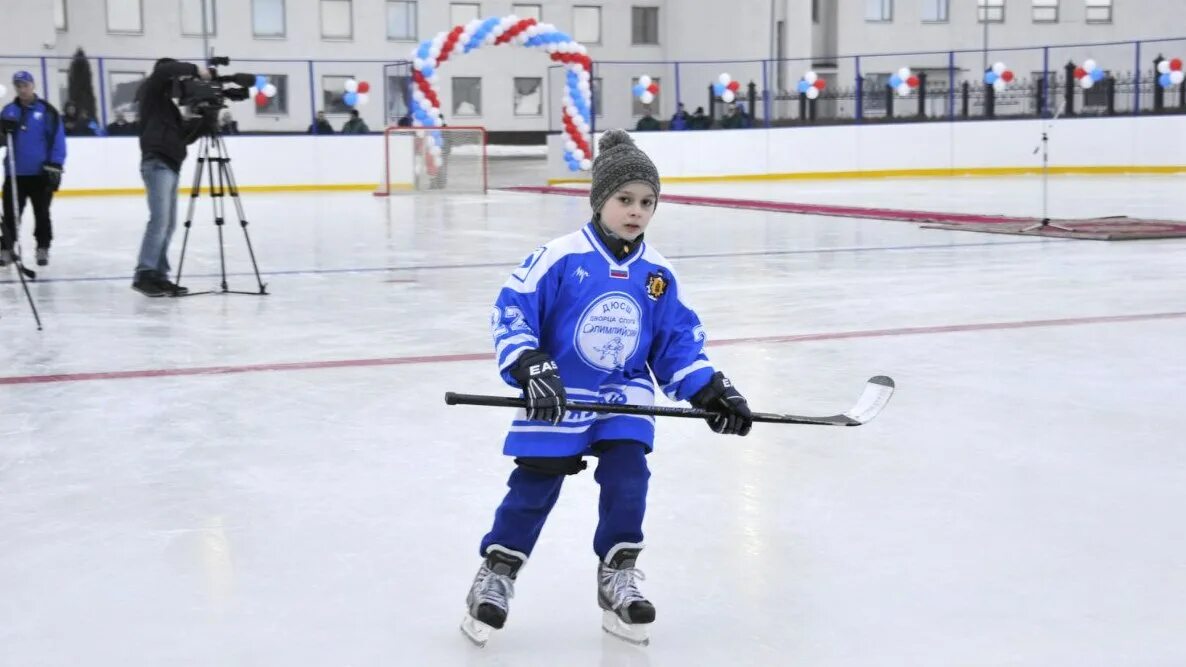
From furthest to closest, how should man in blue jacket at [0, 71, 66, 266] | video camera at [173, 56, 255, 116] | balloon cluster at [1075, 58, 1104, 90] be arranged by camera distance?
balloon cluster at [1075, 58, 1104, 90] < man in blue jacket at [0, 71, 66, 266] < video camera at [173, 56, 255, 116]

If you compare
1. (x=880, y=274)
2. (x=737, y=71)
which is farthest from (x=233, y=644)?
(x=737, y=71)

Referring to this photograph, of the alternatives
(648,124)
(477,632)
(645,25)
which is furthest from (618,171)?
(645,25)

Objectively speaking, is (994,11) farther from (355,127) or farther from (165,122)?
(165,122)

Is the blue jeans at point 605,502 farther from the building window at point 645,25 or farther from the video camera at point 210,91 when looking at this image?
the building window at point 645,25

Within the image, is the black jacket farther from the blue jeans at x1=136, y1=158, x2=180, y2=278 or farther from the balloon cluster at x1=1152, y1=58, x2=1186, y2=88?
the balloon cluster at x1=1152, y1=58, x2=1186, y2=88

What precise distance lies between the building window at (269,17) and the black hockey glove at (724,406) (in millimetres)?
39881

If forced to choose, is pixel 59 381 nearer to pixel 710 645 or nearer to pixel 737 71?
pixel 710 645

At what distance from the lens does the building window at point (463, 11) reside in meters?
42.7

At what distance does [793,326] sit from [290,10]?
1429 inches

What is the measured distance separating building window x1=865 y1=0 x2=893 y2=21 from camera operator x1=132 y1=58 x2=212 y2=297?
120ft

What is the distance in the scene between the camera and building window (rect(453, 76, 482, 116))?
143ft

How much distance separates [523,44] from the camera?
25.0 m

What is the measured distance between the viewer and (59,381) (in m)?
5.82

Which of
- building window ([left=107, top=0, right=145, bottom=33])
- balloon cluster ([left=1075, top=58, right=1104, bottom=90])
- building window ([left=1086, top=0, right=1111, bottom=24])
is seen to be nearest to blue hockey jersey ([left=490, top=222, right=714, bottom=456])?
balloon cluster ([left=1075, top=58, right=1104, bottom=90])
